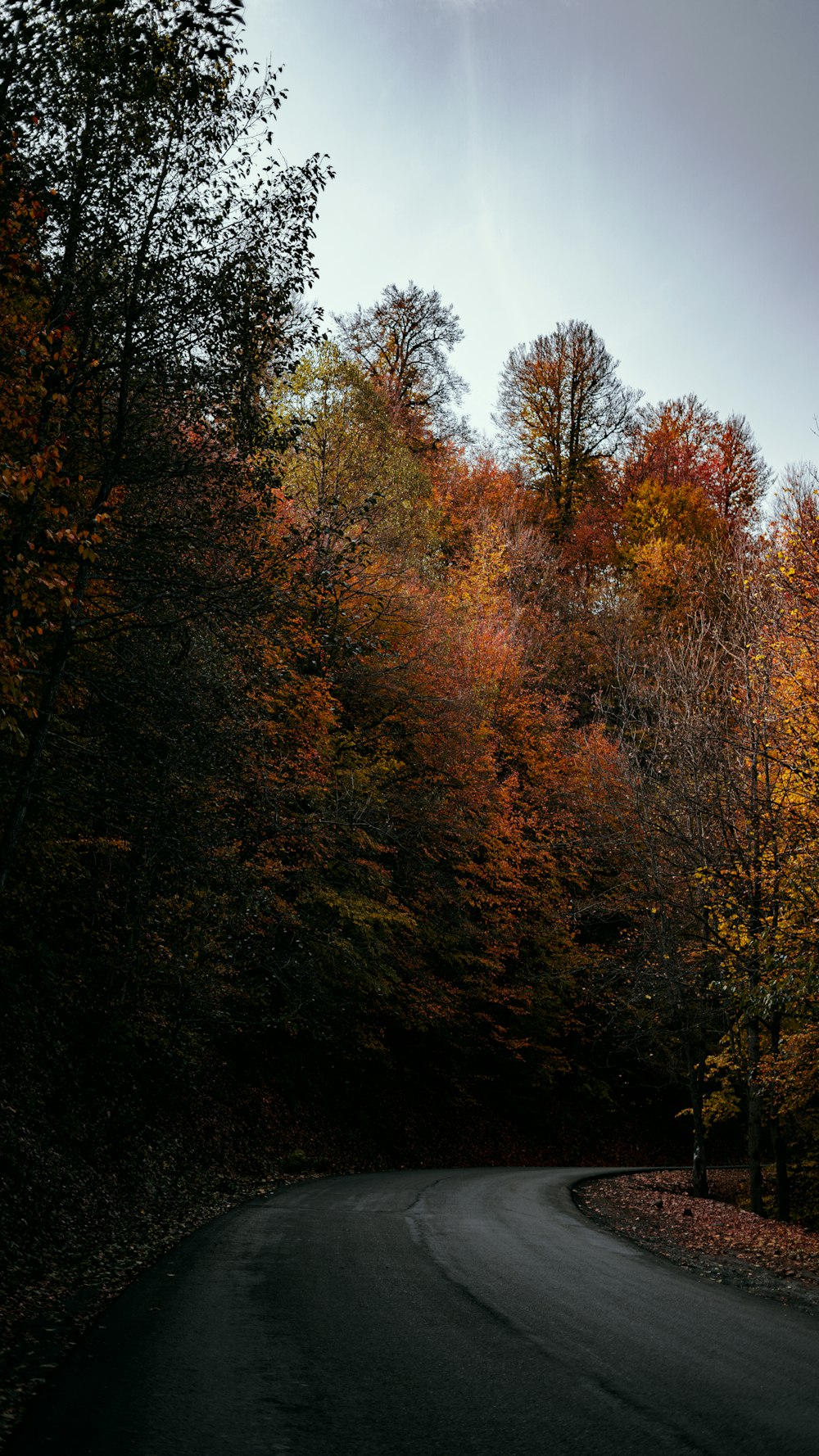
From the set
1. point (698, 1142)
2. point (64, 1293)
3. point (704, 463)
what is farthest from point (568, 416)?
point (64, 1293)

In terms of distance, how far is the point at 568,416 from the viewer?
49781mm

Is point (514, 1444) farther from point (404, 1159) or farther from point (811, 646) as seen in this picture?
point (404, 1159)

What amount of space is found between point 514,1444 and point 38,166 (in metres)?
10.7

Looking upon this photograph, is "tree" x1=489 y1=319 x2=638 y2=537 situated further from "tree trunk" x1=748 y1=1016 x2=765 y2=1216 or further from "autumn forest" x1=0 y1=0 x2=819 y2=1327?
"tree trunk" x1=748 y1=1016 x2=765 y2=1216

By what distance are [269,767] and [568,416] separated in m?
38.9

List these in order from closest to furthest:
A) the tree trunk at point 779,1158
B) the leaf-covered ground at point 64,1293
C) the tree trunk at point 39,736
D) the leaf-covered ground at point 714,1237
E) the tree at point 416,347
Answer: the leaf-covered ground at point 64,1293
the leaf-covered ground at point 714,1237
the tree trunk at point 39,736
the tree trunk at point 779,1158
the tree at point 416,347

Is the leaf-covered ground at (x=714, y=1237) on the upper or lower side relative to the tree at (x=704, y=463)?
lower

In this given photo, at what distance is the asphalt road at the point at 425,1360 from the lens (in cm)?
432

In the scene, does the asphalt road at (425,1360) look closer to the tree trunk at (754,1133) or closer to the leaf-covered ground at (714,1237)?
the leaf-covered ground at (714,1237)

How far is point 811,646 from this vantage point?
1337 cm

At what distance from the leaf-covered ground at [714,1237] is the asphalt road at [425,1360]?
721mm

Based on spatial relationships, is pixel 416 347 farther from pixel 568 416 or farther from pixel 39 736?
pixel 39 736

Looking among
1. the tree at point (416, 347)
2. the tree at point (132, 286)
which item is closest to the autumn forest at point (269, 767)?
the tree at point (132, 286)

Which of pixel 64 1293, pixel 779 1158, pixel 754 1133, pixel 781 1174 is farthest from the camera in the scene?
pixel 779 1158
